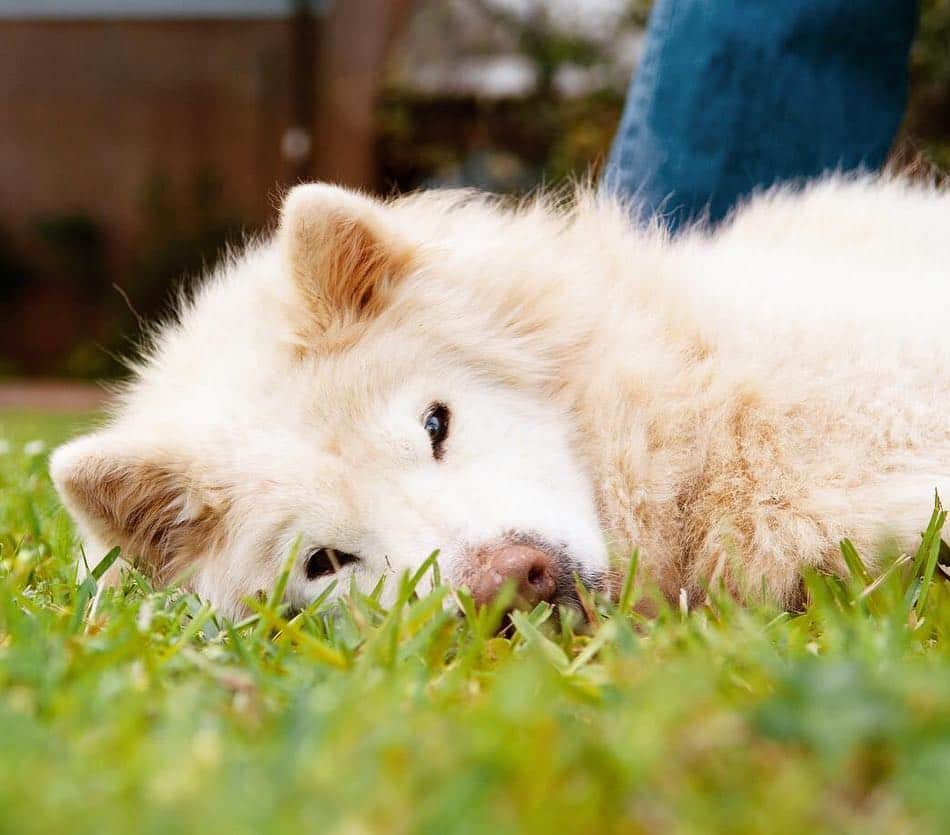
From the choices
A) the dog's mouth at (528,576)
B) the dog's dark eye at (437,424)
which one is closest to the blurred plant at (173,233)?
the dog's dark eye at (437,424)

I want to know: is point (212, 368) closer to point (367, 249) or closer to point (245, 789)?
point (367, 249)

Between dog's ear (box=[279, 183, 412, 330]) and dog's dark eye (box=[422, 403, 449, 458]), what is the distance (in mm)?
296

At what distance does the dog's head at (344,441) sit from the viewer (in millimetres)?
2256

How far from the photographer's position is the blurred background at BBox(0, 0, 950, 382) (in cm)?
1273

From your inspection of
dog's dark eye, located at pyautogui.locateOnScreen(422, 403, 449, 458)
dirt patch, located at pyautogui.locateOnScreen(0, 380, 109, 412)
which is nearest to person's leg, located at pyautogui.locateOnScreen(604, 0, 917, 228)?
dog's dark eye, located at pyautogui.locateOnScreen(422, 403, 449, 458)

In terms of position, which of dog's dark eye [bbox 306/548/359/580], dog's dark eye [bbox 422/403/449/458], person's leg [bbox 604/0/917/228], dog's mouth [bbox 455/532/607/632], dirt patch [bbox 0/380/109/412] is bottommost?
dirt patch [bbox 0/380/109/412]

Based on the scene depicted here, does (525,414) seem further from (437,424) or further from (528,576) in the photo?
(528,576)

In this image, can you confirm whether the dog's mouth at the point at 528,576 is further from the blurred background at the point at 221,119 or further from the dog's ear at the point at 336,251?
the blurred background at the point at 221,119

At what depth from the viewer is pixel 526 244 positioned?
2867mm

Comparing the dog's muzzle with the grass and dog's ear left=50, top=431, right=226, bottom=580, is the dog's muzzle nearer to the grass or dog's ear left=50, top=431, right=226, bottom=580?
the grass

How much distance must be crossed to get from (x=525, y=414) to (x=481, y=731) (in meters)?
1.43

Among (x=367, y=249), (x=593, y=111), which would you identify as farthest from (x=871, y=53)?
(x=593, y=111)

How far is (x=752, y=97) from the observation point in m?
3.76

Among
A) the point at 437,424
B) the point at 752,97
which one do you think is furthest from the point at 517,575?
the point at 752,97
